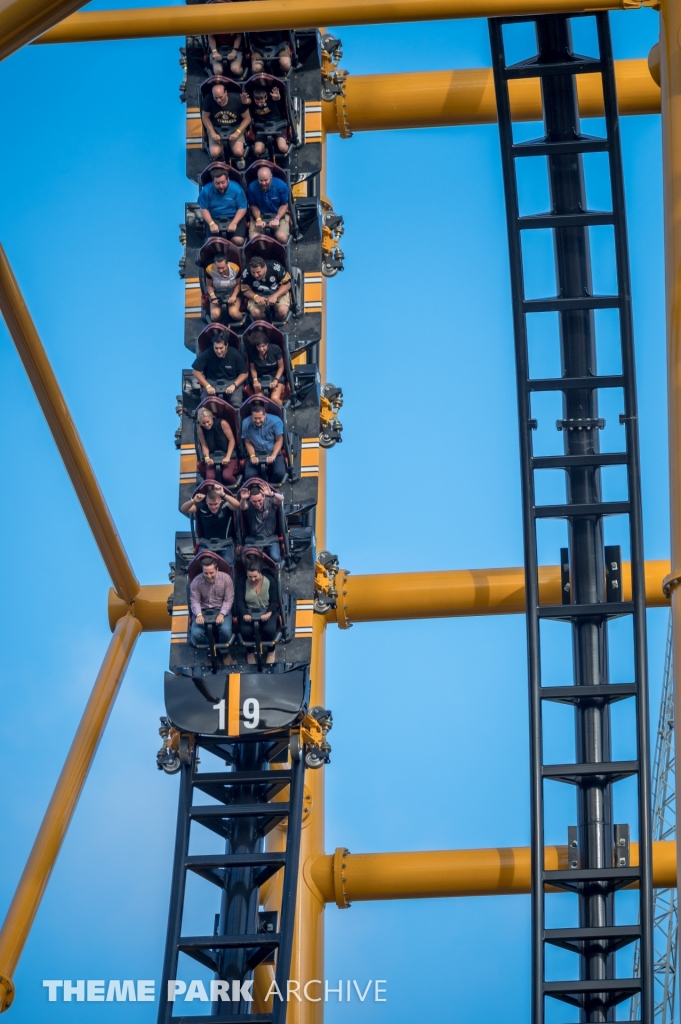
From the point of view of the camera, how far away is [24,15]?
4.48 metres

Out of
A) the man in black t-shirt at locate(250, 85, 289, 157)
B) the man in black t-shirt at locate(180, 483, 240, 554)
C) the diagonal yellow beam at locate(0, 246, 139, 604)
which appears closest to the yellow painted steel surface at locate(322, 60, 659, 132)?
the man in black t-shirt at locate(250, 85, 289, 157)

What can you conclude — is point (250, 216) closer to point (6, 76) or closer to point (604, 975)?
point (604, 975)

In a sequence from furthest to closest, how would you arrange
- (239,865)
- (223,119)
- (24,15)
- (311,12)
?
(223,119)
(239,865)
(311,12)
(24,15)

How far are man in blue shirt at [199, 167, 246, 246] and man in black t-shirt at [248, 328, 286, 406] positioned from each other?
719 millimetres

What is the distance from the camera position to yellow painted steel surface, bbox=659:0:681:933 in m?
4.69

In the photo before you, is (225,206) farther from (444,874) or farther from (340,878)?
(444,874)

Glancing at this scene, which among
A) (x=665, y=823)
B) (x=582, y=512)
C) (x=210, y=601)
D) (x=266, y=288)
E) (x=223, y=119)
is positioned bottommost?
(x=210, y=601)

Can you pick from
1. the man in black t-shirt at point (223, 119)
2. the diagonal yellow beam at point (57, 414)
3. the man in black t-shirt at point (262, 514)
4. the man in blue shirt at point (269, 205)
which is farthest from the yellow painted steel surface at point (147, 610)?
the man in black t-shirt at point (223, 119)

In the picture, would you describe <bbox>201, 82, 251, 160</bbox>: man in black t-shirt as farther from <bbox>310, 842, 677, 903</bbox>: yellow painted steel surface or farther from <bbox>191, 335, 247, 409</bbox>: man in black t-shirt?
<bbox>310, 842, 677, 903</bbox>: yellow painted steel surface

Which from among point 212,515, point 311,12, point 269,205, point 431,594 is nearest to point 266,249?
point 269,205

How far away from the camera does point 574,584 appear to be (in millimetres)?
9008

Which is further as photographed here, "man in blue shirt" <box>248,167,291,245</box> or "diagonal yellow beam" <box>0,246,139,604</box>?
"man in blue shirt" <box>248,167,291,245</box>

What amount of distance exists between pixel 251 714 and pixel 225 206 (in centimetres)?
335

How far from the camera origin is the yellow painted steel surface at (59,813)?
774 cm
